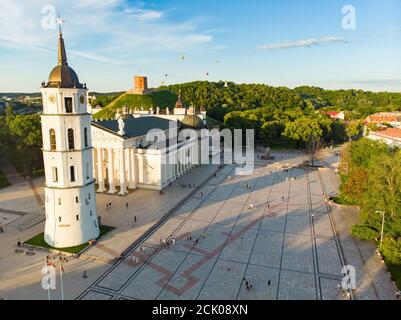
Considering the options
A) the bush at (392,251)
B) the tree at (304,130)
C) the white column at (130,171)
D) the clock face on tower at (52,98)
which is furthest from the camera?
the tree at (304,130)

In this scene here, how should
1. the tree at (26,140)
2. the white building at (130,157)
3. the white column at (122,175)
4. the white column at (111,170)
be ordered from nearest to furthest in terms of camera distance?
the white column at (122,175), the white column at (111,170), the white building at (130,157), the tree at (26,140)

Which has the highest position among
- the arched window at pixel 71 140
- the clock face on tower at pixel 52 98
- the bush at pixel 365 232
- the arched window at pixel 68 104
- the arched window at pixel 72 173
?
the clock face on tower at pixel 52 98

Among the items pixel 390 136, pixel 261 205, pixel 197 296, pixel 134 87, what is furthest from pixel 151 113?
pixel 134 87

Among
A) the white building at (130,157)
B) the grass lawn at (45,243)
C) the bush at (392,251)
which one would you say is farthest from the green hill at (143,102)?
the bush at (392,251)

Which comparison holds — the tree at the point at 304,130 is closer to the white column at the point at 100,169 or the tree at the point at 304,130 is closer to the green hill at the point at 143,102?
the green hill at the point at 143,102

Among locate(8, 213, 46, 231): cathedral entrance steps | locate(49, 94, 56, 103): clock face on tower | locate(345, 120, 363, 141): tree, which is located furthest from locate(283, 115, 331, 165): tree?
locate(49, 94, 56, 103): clock face on tower

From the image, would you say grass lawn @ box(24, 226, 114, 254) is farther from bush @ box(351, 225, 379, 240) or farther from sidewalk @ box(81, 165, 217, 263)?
bush @ box(351, 225, 379, 240)
